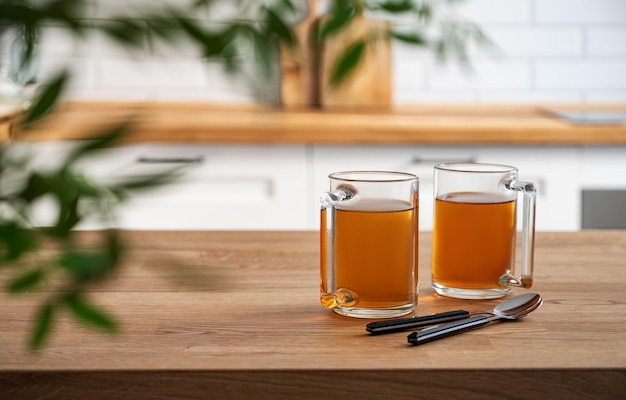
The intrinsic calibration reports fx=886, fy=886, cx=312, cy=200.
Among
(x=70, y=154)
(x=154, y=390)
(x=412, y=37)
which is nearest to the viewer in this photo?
(x=70, y=154)

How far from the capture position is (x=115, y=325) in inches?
10.7

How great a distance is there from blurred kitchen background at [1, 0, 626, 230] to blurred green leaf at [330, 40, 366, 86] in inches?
27.9

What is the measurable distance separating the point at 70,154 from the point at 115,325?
55 mm

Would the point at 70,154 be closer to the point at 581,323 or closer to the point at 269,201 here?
the point at 581,323

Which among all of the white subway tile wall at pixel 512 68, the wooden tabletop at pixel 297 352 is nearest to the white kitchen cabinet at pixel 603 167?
the white subway tile wall at pixel 512 68

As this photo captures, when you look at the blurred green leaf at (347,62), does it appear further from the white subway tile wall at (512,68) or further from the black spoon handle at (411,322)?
the white subway tile wall at (512,68)

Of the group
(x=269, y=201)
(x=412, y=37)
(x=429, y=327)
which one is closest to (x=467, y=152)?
(x=269, y=201)

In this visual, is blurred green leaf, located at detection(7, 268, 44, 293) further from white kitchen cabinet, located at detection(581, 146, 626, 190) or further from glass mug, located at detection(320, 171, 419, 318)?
white kitchen cabinet, located at detection(581, 146, 626, 190)

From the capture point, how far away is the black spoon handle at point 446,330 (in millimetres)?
872

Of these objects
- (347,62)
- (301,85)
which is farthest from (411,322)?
(301,85)

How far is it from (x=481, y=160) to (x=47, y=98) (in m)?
2.36

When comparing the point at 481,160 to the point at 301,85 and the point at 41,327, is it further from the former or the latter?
the point at 41,327

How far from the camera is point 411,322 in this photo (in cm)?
92

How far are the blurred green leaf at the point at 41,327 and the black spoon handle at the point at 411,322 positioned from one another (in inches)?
25.5
